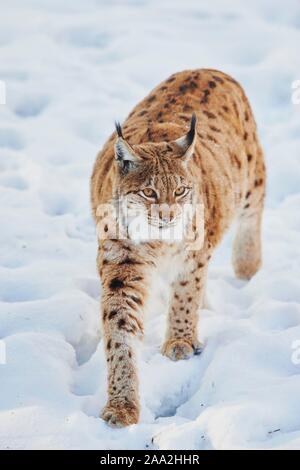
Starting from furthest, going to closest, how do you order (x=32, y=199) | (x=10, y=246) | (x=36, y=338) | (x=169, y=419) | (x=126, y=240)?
(x=32, y=199), (x=10, y=246), (x=36, y=338), (x=126, y=240), (x=169, y=419)

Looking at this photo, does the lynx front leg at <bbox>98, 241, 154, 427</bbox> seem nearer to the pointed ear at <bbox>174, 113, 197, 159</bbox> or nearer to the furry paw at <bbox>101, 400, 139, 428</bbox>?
the furry paw at <bbox>101, 400, 139, 428</bbox>

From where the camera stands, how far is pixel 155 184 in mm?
4242

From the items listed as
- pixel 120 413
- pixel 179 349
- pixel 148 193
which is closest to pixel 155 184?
pixel 148 193

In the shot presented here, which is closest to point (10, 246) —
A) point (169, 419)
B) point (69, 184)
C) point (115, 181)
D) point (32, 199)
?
point (32, 199)

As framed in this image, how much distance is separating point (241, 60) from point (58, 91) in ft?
7.86

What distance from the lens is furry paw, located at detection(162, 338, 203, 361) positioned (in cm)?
467

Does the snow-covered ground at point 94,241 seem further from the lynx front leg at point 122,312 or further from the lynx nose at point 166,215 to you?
the lynx nose at point 166,215

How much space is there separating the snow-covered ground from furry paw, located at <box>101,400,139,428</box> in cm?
5

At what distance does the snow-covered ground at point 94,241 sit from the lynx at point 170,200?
9.5 inches

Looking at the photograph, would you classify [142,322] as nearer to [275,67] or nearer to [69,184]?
[69,184]

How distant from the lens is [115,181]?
4.39 meters

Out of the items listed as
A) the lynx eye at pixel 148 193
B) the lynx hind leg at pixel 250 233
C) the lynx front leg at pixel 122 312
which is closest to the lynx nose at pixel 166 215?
the lynx eye at pixel 148 193

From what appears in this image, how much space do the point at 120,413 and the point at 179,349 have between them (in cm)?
86

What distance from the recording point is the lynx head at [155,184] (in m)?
4.23
